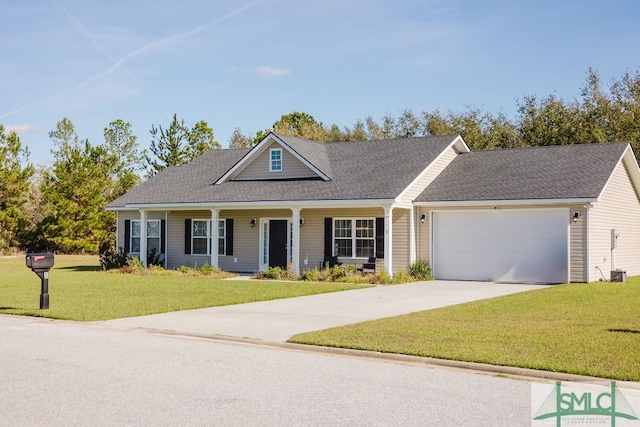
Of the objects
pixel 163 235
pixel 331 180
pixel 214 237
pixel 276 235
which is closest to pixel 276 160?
pixel 331 180

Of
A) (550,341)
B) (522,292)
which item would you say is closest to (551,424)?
(550,341)

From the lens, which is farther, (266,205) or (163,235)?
(163,235)

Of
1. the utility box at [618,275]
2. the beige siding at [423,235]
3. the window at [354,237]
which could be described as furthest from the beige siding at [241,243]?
the utility box at [618,275]

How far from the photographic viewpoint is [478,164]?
1073 inches

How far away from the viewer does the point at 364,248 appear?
25.1 m

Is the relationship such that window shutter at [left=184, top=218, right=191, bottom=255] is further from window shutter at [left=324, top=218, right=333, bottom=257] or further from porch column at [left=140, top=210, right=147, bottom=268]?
window shutter at [left=324, top=218, right=333, bottom=257]

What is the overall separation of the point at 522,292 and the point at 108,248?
18.5m

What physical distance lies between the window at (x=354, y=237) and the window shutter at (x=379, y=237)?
37 cm

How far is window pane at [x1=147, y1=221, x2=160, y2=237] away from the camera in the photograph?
30156 millimetres

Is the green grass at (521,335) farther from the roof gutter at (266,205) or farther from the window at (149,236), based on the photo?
the window at (149,236)

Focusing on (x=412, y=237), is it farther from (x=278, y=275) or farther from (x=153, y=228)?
(x=153, y=228)

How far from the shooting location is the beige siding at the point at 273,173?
27.5 m

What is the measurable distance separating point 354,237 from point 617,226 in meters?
9.27

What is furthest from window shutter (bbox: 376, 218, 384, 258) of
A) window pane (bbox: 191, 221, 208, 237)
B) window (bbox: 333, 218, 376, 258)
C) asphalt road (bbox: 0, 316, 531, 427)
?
asphalt road (bbox: 0, 316, 531, 427)
